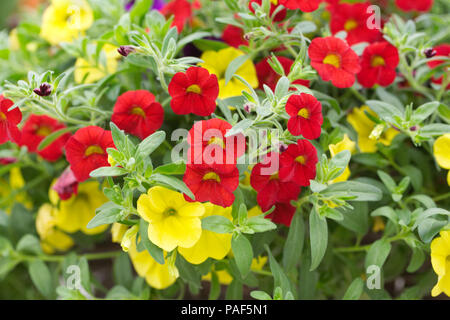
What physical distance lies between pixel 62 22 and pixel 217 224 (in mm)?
565

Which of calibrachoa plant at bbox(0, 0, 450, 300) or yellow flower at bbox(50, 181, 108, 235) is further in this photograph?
yellow flower at bbox(50, 181, 108, 235)

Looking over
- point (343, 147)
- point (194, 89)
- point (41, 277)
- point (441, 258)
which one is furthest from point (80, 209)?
point (441, 258)

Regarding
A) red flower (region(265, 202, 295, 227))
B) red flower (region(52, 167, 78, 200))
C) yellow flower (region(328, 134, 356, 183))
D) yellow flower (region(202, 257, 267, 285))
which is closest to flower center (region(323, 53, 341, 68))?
yellow flower (region(328, 134, 356, 183))

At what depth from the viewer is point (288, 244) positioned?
625 mm

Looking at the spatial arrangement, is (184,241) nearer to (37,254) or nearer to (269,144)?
(269,144)

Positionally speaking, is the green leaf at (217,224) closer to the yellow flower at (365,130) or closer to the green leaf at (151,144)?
the green leaf at (151,144)

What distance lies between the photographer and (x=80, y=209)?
2.57 feet

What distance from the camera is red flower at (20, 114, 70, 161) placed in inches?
29.2

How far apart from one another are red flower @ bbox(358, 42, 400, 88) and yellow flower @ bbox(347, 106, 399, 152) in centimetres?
6

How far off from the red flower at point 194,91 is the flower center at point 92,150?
0.42ft

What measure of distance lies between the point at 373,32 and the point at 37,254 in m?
0.71

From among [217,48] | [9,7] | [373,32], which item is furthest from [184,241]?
[9,7]

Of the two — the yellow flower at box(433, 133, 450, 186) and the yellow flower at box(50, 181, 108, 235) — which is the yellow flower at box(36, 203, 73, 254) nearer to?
the yellow flower at box(50, 181, 108, 235)

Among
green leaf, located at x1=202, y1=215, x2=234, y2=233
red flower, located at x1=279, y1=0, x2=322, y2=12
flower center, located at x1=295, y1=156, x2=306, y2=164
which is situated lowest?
green leaf, located at x1=202, y1=215, x2=234, y2=233
